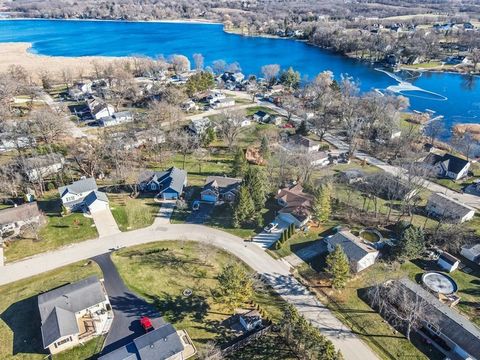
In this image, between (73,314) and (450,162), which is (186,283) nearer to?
(73,314)

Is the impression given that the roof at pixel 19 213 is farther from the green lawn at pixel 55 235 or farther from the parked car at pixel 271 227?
the parked car at pixel 271 227

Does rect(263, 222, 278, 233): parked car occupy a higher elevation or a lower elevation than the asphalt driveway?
higher

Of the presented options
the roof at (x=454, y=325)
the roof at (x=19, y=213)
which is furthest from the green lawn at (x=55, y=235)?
the roof at (x=454, y=325)

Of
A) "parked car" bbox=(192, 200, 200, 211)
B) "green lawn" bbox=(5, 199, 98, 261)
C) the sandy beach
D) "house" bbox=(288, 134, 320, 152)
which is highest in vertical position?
the sandy beach

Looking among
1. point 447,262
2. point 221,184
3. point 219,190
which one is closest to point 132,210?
point 219,190

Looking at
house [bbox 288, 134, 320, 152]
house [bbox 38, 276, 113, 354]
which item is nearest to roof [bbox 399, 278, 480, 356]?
house [bbox 38, 276, 113, 354]

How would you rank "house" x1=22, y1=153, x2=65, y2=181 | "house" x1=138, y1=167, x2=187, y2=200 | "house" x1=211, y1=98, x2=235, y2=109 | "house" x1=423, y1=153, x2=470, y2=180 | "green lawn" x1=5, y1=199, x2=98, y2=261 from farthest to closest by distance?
"house" x1=211, y1=98, x2=235, y2=109 < "house" x1=423, y1=153, x2=470, y2=180 < "house" x1=22, y1=153, x2=65, y2=181 < "house" x1=138, y1=167, x2=187, y2=200 < "green lawn" x1=5, y1=199, x2=98, y2=261

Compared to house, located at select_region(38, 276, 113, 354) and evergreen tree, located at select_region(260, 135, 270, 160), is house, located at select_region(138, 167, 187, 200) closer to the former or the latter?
evergreen tree, located at select_region(260, 135, 270, 160)
